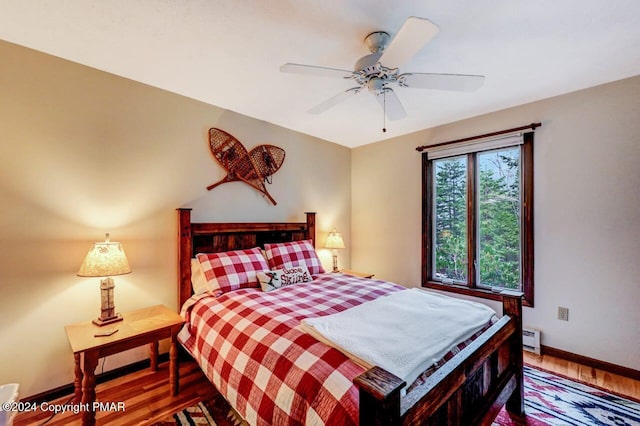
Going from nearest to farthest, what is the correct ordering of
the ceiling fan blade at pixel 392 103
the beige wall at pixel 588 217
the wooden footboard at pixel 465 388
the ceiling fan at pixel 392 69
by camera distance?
the wooden footboard at pixel 465 388 < the ceiling fan at pixel 392 69 < the ceiling fan blade at pixel 392 103 < the beige wall at pixel 588 217

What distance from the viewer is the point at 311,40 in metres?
1.83

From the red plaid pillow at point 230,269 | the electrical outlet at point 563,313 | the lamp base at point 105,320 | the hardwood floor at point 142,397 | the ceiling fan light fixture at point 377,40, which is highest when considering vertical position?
the ceiling fan light fixture at point 377,40

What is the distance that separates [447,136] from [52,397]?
4301 millimetres

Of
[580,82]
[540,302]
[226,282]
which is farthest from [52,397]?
[580,82]

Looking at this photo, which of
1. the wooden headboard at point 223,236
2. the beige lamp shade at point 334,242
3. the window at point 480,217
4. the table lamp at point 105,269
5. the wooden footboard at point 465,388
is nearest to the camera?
the wooden footboard at point 465,388

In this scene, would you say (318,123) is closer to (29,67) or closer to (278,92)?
(278,92)

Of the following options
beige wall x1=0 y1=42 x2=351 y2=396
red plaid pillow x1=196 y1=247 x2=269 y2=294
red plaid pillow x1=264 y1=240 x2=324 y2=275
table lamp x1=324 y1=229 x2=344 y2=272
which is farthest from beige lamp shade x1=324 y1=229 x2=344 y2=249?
beige wall x1=0 y1=42 x2=351 y2=396

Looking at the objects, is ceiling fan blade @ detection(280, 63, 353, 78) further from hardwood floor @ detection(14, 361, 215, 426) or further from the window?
hardwood floor @ detection(14, 361, 215, 426)

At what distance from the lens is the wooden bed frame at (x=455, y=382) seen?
2.70 feet

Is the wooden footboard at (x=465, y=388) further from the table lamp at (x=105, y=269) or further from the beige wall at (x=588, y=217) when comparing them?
the table lamp at (x=105, y=269)

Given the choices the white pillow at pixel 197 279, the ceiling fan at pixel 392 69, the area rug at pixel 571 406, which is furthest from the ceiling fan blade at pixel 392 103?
the area rug at pixel 571 406

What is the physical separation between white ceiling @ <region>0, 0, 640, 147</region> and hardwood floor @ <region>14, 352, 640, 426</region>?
8.01 feet

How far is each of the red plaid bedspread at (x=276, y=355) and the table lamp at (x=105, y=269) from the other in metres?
0.53

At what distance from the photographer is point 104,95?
2.21 m
